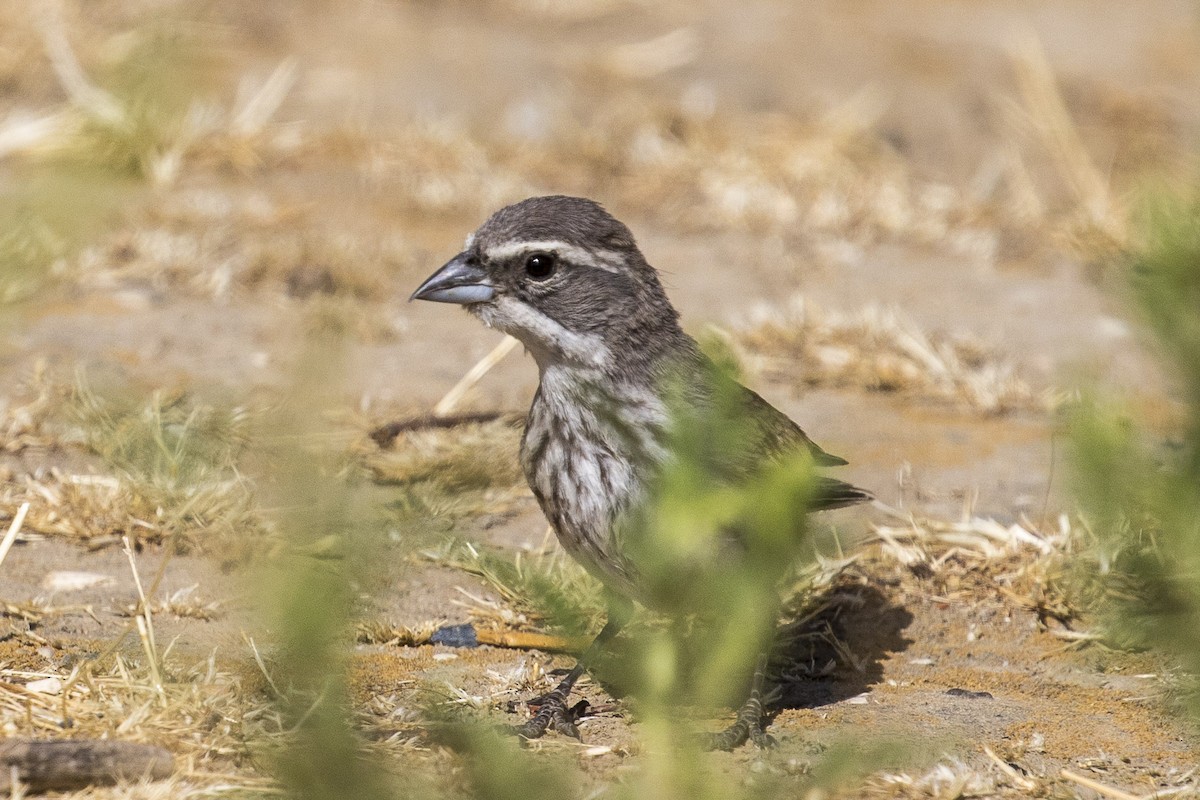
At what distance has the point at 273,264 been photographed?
7637 mm

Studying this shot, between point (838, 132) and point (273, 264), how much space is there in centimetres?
379

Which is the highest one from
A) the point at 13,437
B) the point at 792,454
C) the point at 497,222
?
the point at 497,222

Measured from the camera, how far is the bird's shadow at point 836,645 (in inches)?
187

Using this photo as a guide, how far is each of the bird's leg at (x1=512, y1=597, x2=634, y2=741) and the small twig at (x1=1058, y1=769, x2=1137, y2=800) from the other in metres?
1.26

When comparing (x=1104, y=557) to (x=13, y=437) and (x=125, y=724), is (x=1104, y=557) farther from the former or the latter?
(x=13, y=437)

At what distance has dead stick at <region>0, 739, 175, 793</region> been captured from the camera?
337 cm

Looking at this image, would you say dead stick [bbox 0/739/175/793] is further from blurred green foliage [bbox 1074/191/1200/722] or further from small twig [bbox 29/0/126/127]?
small twig [bbox 29/0/126/127]

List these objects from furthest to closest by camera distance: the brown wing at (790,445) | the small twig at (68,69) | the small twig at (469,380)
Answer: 1. the small twig at (68,69)
2. the small twig at (469,380)
3. the brown wing at (790,445)

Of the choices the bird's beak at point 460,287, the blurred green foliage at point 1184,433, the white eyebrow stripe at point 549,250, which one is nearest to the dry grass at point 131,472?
the bird's beak at point 460,287

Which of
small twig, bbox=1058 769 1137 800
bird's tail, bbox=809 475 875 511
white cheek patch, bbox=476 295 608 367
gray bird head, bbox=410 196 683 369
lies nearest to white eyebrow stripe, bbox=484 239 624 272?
gray bird head, bbox=410 196 683 369

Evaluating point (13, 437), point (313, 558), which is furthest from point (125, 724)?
point (13, 437)

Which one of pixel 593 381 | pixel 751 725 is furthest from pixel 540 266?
pixel 751 725

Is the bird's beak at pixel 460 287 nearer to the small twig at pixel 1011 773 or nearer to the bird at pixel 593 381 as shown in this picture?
the bird at pixel 593 381

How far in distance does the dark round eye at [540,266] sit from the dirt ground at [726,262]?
708mm
